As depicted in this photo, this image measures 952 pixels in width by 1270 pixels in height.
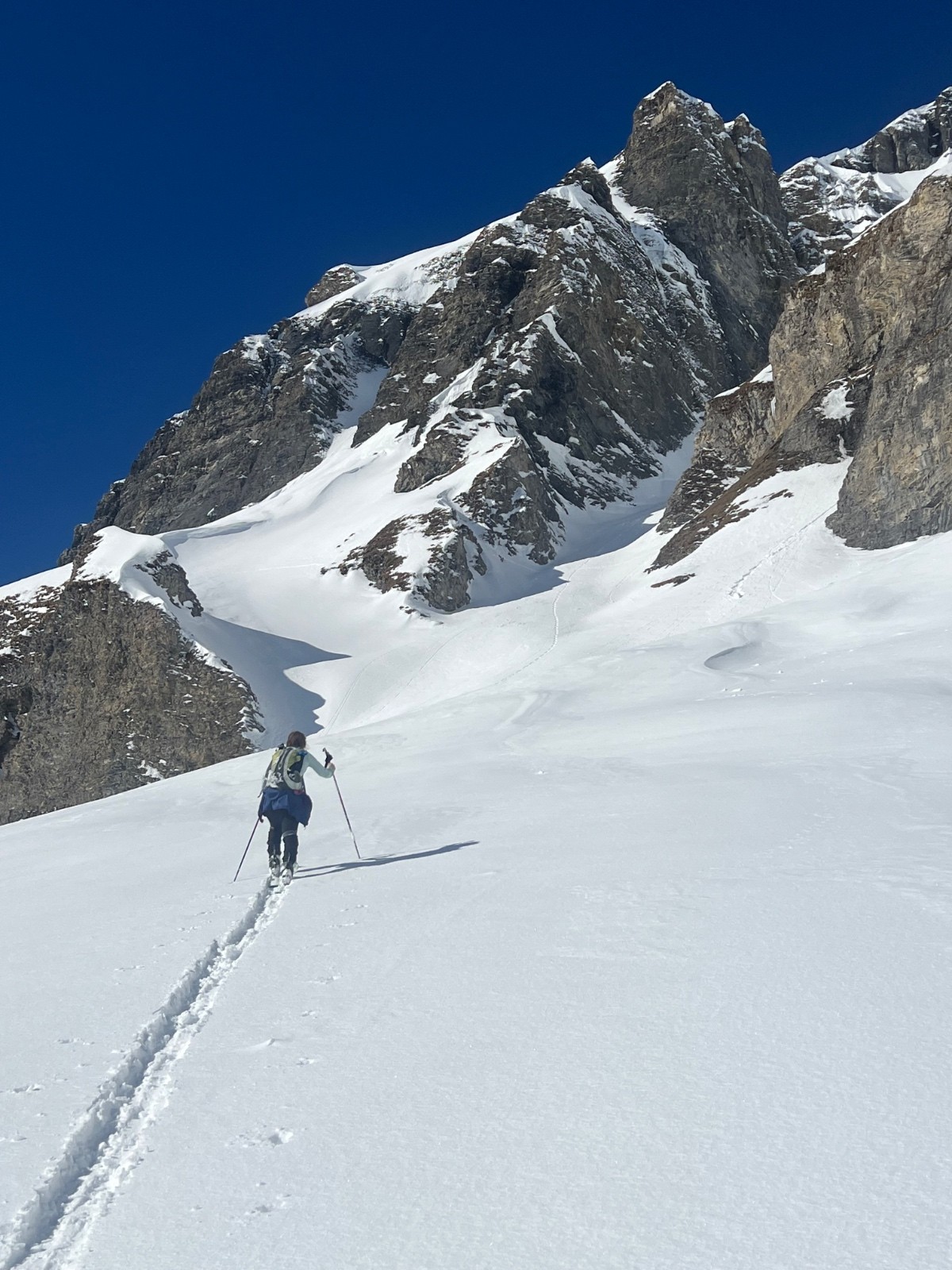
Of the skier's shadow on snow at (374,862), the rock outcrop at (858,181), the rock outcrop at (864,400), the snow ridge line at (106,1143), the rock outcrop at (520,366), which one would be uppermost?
the rock outcrop at (858,181)

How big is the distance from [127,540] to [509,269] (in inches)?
1833

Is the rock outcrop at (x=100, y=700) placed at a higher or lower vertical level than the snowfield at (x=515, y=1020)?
higher

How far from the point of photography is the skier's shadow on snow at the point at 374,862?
8.23 m

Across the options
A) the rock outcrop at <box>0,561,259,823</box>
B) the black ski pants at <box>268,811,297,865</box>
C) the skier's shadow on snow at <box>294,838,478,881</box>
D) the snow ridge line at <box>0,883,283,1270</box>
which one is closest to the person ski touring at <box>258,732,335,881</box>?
the black ski pants at <box>268,811,297,865</box>

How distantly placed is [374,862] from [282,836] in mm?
981

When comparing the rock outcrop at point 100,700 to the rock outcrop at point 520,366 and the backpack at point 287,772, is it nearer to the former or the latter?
the rock outcrop at point 520,366

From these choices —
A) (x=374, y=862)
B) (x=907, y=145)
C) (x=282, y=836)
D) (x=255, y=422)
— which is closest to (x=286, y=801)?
(x=282, y=836)

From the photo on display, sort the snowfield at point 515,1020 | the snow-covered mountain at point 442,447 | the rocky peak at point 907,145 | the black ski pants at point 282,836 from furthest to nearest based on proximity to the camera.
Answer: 1. the rocky peak at point 907,145
2. the snow-covered mountain at point 442,447
3. the black ski pants at point 282,836
4. the snowfield at point 515,1020

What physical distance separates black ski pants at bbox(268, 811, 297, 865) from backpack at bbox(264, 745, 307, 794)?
1.11 ft

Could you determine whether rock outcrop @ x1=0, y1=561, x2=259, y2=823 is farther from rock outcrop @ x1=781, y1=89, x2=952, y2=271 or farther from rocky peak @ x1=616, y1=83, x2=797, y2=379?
rock outcrop @ x1=781, y1=89, x2=952, y2=271

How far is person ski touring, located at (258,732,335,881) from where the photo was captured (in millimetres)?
8656

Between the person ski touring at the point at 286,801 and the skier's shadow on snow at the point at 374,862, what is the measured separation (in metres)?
0.16

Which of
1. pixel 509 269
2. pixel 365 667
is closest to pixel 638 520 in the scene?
pixel 365 667

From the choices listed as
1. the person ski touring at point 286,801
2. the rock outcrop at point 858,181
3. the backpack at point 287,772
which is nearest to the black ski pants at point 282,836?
the person ski touring at point 286,801
